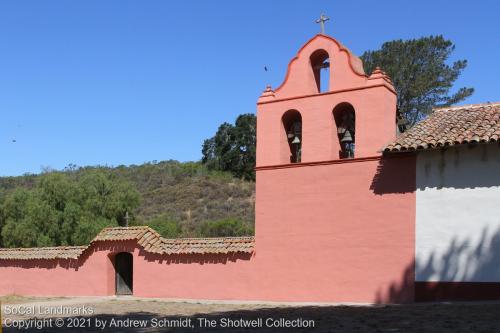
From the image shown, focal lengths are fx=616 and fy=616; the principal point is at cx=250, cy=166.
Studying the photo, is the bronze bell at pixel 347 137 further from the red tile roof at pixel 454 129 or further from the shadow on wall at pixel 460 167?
the shadow on wall at pixel 460 167

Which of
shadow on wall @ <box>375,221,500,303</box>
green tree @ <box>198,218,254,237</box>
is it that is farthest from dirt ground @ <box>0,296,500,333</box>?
green tree @ <box>198,218,254,237</box>

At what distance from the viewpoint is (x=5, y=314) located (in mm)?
14602

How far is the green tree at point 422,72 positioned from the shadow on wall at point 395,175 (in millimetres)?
15564

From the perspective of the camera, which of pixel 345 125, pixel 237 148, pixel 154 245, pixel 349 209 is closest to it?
pixel 349 209

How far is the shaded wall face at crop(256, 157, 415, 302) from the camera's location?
49.4 ft

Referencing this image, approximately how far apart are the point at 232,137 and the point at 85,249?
3437 cm

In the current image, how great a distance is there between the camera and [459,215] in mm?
14258

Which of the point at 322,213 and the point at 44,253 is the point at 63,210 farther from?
the point at 322,213

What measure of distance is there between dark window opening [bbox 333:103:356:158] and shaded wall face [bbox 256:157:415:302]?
0.95 metres

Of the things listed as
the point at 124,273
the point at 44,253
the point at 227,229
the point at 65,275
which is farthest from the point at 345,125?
the point at 227,229

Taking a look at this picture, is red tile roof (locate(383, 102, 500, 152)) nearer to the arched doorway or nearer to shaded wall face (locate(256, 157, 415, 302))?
shaded wall face (locate(256, 157, 415, 302))

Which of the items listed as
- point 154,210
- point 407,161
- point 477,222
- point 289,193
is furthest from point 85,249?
point 154,210

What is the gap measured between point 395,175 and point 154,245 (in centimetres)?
755

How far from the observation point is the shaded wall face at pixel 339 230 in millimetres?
15047
